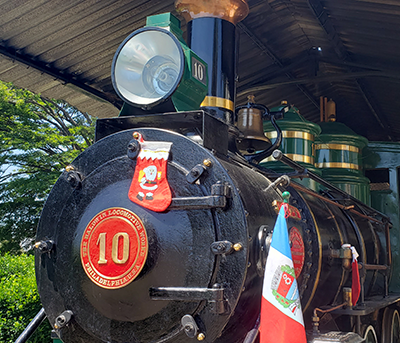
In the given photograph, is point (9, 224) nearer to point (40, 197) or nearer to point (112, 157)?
point (40, 197)

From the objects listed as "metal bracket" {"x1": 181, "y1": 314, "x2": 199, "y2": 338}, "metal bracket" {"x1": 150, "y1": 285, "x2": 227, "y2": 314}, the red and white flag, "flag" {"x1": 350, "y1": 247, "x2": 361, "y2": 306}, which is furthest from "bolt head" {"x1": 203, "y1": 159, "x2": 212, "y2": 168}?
"flag" {"x1": 350, "y1": 247, "x2": 361, "y2": 306}

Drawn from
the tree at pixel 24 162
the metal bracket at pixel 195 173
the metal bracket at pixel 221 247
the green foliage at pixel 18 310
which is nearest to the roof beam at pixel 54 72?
the green foliage at pixel 18 310

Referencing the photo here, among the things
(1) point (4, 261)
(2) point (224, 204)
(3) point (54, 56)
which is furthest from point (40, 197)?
(2) point (224, 204)

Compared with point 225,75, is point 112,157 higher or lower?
lower

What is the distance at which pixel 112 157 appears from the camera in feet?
7.23

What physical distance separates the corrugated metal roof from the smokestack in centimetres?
129

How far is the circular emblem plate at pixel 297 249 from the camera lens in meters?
2.44

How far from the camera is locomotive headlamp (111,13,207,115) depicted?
2.32 metres

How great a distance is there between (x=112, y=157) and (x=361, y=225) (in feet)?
8.96

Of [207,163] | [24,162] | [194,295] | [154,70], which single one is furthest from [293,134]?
[24,162]

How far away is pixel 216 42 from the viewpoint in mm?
2938

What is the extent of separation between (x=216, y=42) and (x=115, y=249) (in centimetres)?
156

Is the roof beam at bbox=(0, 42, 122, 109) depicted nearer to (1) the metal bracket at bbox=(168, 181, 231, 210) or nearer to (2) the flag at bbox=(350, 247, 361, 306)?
(1) the metal bracket at bbox=(168, 181, 231, 210)

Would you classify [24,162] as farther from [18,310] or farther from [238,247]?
[238,247]
